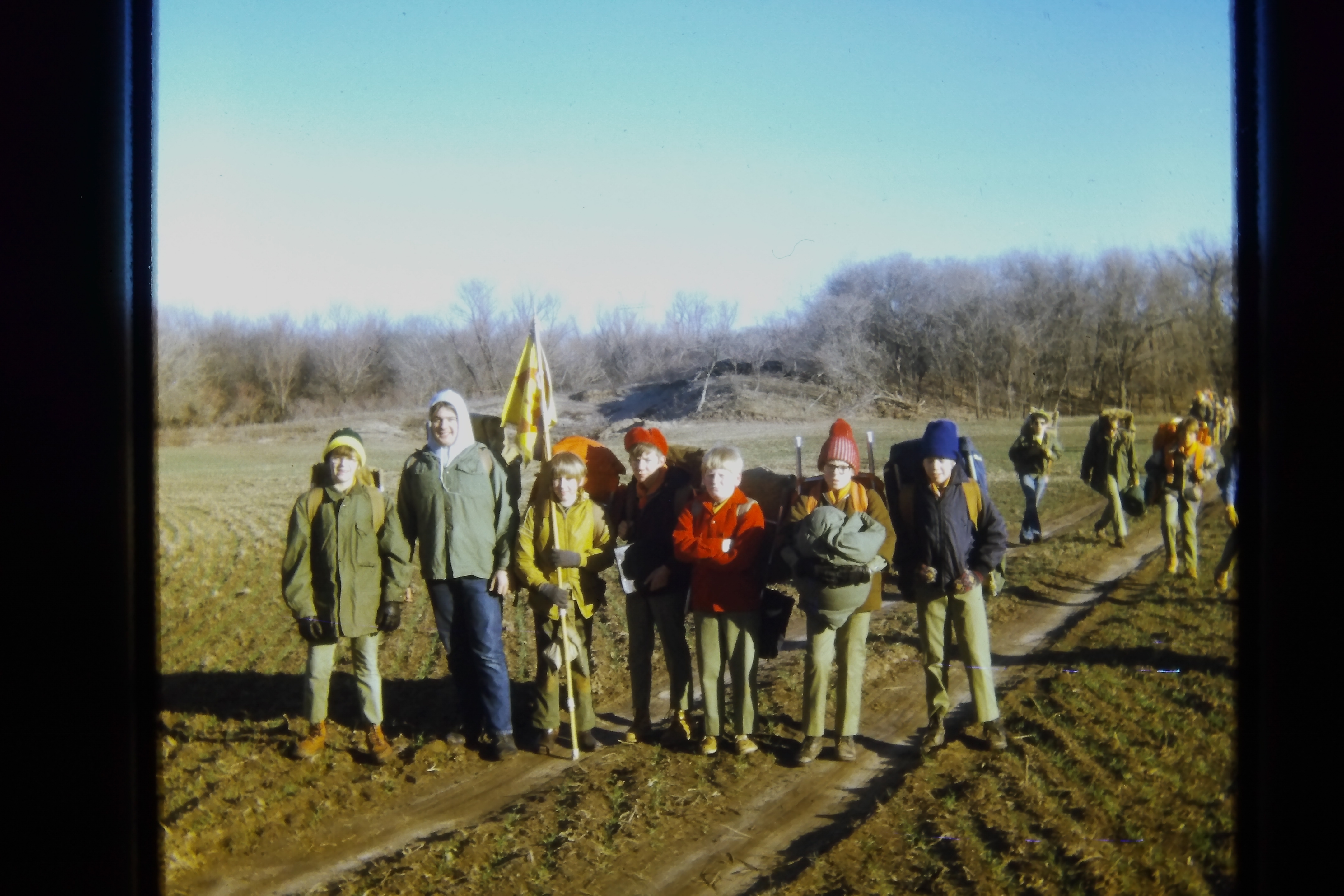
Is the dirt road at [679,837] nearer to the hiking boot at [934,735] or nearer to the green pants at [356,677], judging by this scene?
the hiking boot at [934,735]

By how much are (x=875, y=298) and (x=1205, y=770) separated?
2909 centimetres

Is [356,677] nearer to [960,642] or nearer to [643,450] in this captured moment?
[643,450]

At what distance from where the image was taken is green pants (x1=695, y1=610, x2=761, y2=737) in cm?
630

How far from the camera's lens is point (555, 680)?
6523mm

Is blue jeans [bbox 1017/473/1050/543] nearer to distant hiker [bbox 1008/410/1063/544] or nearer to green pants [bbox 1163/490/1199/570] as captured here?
distant hiker [bbox 1008/410/1063/544]

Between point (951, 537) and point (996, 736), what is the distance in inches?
46.4

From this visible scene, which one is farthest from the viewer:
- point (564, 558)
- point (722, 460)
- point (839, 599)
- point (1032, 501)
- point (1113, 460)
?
point (1032, 501)

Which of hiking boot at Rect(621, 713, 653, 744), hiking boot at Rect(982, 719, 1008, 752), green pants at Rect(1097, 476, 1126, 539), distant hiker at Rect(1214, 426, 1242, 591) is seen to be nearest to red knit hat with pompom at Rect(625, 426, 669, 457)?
hiking boot at Rect(621, 713, 653, 744)

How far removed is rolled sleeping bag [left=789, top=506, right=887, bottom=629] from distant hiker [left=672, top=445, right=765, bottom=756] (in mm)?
325

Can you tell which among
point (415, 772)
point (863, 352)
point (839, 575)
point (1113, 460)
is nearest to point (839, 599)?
point (839, 575)

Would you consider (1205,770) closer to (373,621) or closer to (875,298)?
(373,621)

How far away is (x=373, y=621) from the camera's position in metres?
6.32

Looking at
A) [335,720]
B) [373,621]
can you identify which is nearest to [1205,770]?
[373,621]

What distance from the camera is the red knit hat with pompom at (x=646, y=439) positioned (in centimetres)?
666
